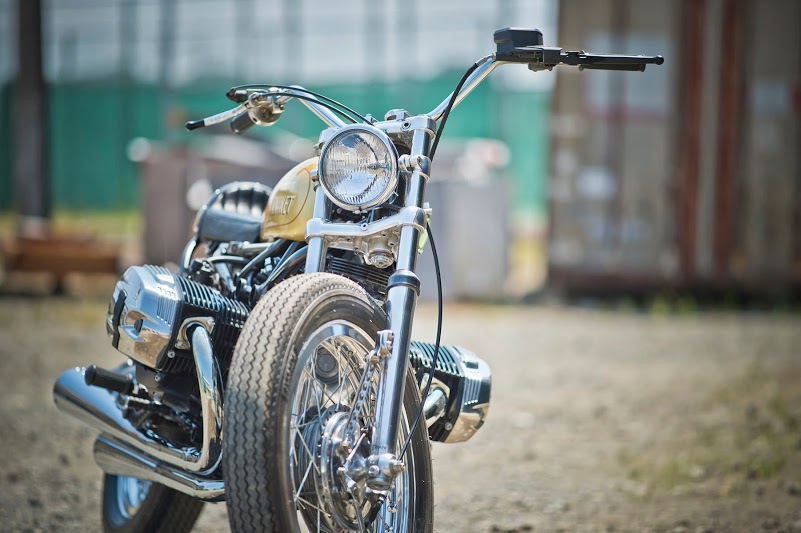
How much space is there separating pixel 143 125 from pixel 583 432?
1520cm

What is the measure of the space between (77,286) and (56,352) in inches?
135

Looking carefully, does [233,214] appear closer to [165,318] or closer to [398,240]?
[165,318]

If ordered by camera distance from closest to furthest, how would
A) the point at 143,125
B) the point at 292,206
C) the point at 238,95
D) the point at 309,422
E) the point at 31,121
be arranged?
1. the point at 309,422
2. the point at 292,206
3. the point at 238,95
4. the point at 31,121
5. the point at 143,125

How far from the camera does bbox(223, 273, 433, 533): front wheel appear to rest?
2.20 meters

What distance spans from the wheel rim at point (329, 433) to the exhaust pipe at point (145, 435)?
0.29 meters

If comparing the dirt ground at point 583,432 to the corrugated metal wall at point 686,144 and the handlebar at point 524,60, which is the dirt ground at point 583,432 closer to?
the corrugated metal wall at point 686,144

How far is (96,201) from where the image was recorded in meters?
18.8

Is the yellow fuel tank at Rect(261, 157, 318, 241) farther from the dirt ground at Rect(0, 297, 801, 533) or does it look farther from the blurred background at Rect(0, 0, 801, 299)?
the blurred background at Rect(0, 0, 801, 299)

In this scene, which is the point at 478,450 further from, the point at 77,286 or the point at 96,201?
the point at 96,201

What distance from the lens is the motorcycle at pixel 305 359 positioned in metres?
2.28

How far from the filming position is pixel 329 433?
2.45 metres

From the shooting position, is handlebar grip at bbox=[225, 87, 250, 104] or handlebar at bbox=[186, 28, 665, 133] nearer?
handlebar at bbox=[186, 28, 665, 133]

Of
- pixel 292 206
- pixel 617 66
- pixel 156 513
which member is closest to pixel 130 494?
pixel 156 513

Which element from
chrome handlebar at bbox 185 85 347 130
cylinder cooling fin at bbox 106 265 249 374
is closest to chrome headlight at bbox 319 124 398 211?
chrome handlebar at bbox 185 85 347 130
